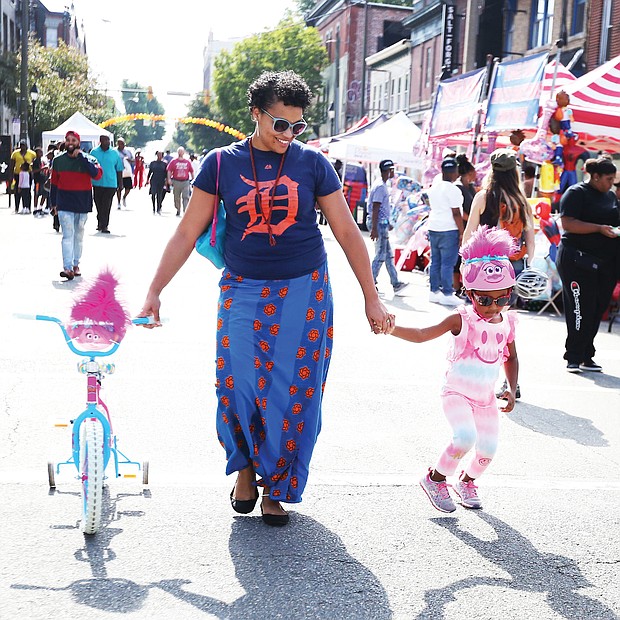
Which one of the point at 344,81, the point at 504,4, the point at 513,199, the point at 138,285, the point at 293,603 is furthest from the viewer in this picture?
the point at 344,81

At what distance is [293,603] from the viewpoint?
352cm

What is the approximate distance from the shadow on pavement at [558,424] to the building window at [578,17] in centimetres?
2220

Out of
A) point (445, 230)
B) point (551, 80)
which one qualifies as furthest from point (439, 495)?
point (551, 80)

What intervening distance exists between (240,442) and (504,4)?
31.5 m

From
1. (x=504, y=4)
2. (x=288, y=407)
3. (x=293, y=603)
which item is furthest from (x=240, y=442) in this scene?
(x=504, y=4)

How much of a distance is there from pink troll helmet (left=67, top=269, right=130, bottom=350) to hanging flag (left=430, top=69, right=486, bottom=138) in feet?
47.9

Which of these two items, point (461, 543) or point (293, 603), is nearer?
point (293, 603)

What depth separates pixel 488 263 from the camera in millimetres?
4465

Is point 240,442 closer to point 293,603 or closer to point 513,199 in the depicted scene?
point 293,603

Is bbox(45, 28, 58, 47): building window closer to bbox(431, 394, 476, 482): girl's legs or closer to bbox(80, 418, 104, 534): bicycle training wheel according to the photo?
bbox(431, 394, 476, 482): girl's legs

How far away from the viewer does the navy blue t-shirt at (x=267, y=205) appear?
4.22 m

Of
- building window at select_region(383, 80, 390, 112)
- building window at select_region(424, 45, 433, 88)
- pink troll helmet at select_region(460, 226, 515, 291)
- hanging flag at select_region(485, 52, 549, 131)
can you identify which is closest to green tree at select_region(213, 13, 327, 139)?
building window at select_region(383, 80, 390, 112)

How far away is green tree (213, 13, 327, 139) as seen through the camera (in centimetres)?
6850

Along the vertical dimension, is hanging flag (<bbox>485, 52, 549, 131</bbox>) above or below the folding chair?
above
